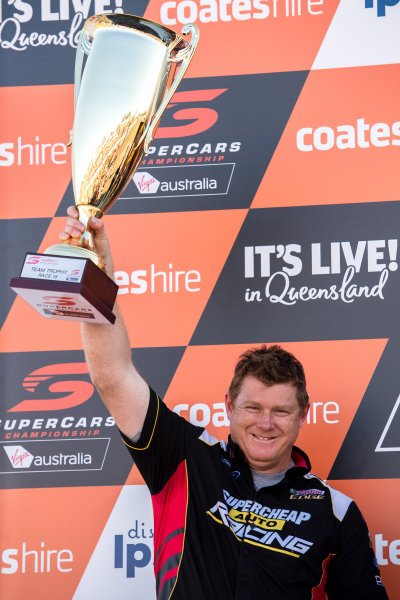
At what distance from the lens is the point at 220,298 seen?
2.47 m

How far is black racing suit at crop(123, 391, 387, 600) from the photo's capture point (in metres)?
1.96

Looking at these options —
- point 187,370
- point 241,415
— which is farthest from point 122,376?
point 187,370

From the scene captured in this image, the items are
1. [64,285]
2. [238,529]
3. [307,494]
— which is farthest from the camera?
[307,494]

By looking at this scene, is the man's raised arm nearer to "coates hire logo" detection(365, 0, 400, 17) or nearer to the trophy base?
the trophy base

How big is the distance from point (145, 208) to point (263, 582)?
1151 mm

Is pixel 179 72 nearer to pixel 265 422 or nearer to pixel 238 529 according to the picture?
pixel 265 422

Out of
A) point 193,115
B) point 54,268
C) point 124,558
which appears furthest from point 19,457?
point 193,115

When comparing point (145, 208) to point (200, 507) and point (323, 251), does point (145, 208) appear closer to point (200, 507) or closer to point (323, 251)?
point (323, 251)

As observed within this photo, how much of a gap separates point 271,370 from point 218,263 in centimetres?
47

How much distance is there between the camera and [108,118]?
186 centimetres

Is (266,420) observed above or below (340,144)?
below

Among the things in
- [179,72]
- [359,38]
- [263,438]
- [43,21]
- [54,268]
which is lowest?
[263,438]

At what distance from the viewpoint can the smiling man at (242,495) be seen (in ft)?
6.35

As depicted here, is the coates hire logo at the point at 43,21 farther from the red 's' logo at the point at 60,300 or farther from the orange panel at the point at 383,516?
the orange panel at the point at 383,516
